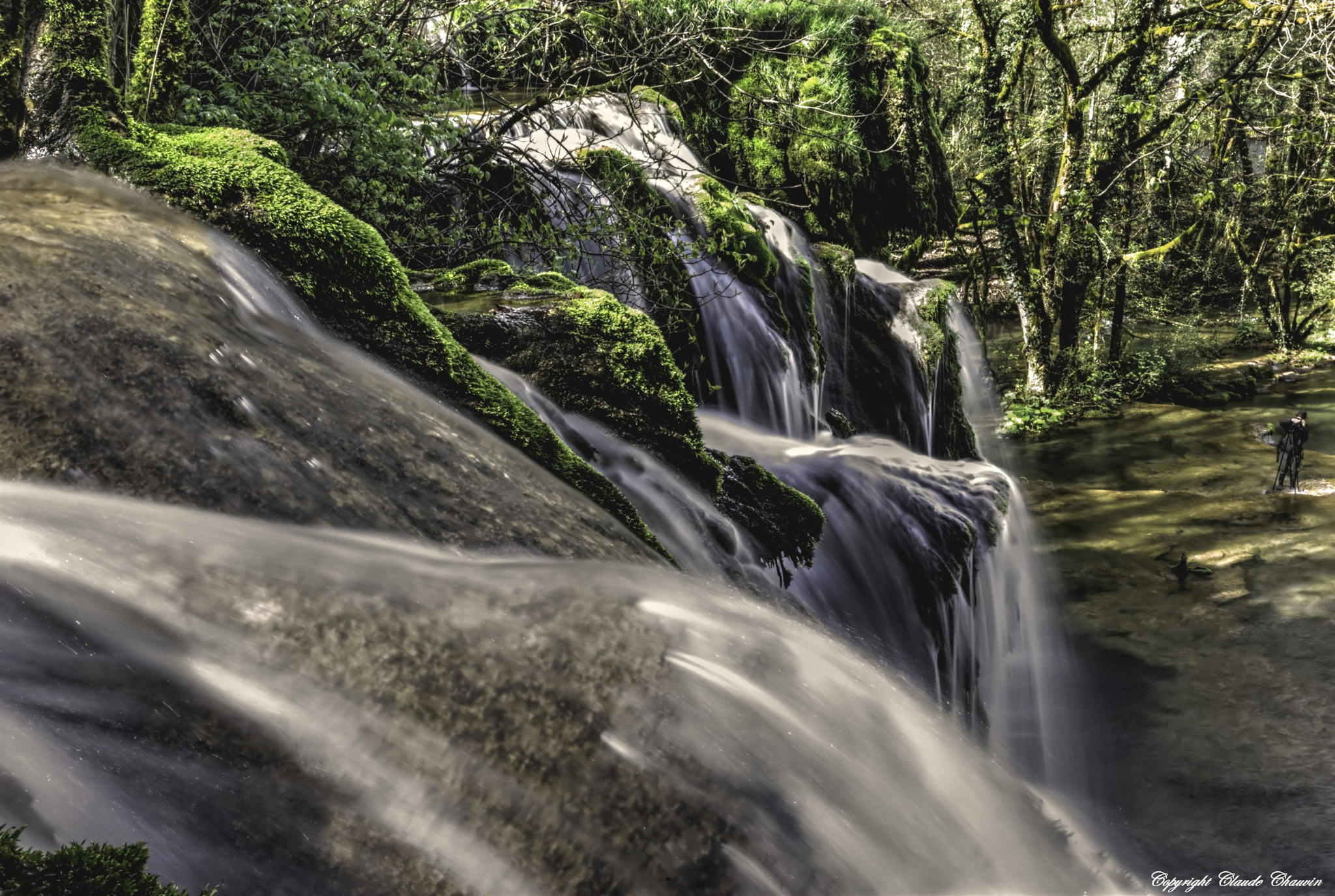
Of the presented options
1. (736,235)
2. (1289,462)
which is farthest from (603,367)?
(1289,462)

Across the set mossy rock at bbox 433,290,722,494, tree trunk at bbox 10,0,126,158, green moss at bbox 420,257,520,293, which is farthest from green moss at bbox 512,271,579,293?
tree trunk at bbox 10,0,126,158

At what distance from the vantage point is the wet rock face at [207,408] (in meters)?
1.94

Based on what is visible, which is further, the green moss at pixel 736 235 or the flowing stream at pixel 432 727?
the green moss at pixel 736 235

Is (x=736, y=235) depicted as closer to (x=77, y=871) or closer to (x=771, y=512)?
(x=771, y=512)

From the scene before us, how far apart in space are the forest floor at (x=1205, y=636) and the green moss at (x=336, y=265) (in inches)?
198

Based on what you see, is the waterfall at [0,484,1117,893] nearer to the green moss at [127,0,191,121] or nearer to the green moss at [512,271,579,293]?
the green moss at [512,271,579,293]

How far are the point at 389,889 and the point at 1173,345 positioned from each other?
70.8 feet

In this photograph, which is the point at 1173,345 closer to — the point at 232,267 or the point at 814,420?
the point at 814,420

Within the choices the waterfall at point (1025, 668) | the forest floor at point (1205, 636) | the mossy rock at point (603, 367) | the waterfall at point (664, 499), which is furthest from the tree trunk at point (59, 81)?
the forest floor at point (1205, 636)

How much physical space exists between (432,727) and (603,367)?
265cm

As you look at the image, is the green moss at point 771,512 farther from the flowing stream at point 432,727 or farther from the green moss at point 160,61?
the green moss at point 160,61

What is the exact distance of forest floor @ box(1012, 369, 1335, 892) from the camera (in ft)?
20.0

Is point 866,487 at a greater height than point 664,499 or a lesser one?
lesser

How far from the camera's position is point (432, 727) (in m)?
1.63
